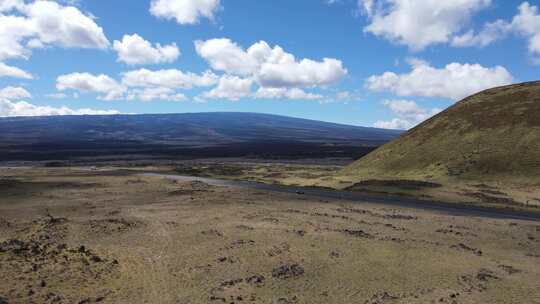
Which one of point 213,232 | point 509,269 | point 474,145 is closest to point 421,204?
point 509,269

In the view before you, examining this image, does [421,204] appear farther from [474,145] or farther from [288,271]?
[474,145]

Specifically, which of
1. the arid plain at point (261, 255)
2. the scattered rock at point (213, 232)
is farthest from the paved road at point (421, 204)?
the scattered rock at point (213, 232)

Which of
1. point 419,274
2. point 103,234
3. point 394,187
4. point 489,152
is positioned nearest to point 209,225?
point 103,234

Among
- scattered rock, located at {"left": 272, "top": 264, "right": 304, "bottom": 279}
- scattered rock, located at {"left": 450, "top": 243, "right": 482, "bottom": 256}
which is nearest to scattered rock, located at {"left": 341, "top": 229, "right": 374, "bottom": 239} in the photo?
scattered rock, located at {"left": 450, "top": 243, "right": 482, "bottom": 256}

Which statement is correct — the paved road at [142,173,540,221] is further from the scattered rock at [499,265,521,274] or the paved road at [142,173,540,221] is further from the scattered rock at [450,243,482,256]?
the scattered rock at [499,265,521,274]

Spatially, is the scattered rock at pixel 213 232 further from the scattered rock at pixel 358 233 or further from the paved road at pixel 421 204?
the paved road at pixel 421 204

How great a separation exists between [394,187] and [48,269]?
48392 millimetres

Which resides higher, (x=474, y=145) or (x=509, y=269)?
(x=474, y=145)

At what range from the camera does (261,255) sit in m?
27.1

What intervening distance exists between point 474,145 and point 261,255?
200 ft

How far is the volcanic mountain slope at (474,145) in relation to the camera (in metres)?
69.0

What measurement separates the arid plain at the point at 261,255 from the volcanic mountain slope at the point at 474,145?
2913 centimetres

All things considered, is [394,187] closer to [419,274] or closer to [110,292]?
[419,274]

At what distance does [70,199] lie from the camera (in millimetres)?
52500
